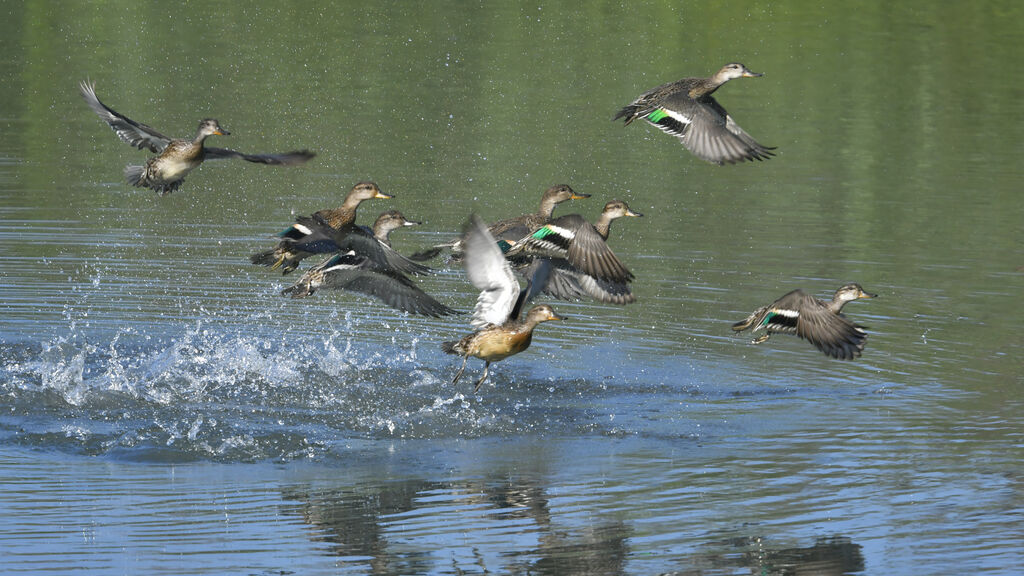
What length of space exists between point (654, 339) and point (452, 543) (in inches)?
237

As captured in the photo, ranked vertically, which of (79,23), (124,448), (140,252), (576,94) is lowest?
(124,448)

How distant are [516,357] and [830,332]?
355 cm

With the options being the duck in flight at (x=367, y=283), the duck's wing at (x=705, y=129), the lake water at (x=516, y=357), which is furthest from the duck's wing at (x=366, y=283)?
the duck's wing at (x=705, y=129)

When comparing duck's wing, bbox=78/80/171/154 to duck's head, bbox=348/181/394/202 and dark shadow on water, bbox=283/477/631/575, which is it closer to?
duck's head, bbox=348/181/394/202

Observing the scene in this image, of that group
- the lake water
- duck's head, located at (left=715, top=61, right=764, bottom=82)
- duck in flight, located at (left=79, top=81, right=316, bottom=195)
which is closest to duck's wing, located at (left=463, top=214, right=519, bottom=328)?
the lake water

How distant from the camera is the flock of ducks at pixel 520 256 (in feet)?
39.1

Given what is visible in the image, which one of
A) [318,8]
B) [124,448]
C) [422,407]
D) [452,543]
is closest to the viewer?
[452,543]

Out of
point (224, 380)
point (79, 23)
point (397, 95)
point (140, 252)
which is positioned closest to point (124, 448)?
point (224, 380)

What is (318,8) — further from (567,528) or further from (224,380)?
(567,528)

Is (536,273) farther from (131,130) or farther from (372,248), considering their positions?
(131,130)

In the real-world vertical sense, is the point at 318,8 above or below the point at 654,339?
above

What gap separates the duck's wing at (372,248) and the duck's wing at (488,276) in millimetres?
1405

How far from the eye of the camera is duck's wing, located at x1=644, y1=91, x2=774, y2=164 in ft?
41.7

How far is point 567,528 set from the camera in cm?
962
